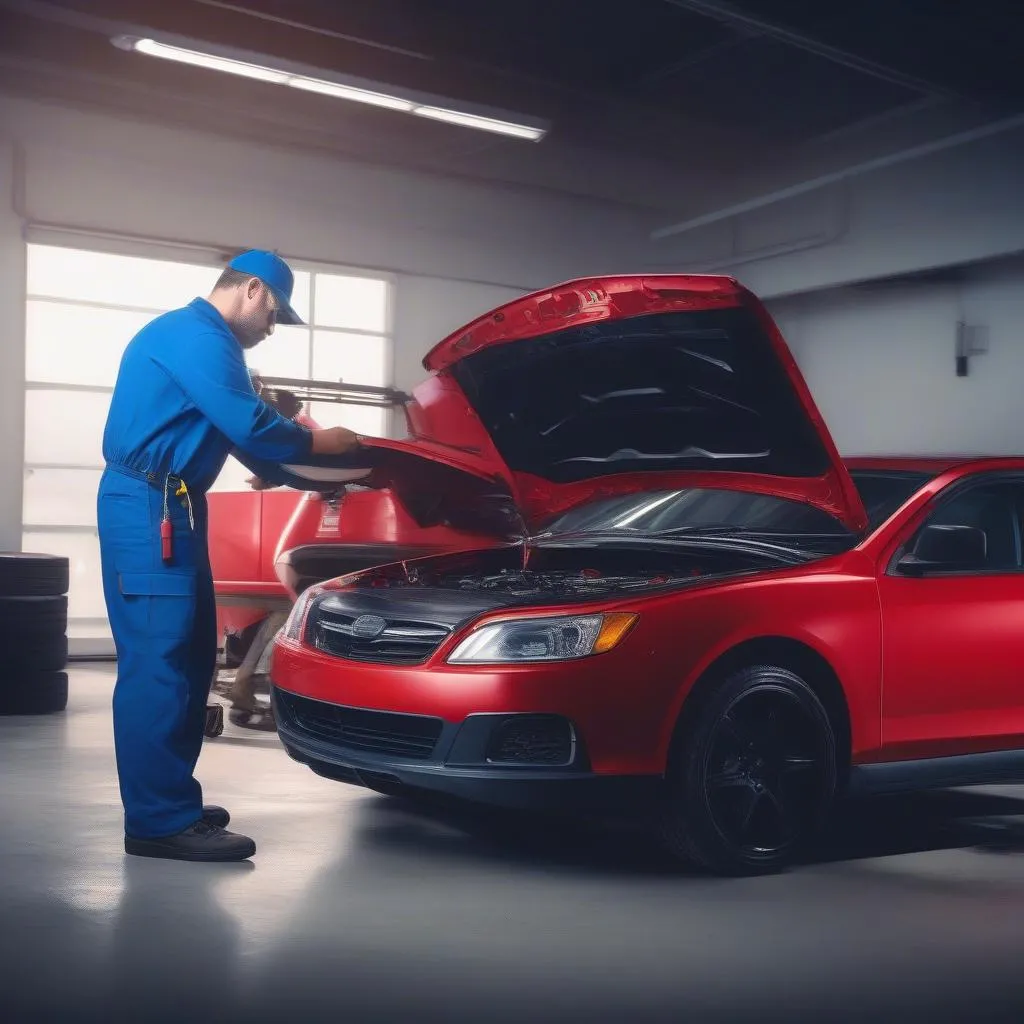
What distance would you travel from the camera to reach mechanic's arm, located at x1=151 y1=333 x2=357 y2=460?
4215 mm

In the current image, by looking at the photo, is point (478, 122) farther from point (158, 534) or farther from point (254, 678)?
point (158, 534)

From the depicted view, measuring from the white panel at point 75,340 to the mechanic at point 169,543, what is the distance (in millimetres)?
7484

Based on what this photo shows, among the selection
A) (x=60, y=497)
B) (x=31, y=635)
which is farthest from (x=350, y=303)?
(x=31, y=635)

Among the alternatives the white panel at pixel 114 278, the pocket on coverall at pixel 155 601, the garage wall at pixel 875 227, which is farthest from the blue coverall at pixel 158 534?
the garage wall at pixel 875 227

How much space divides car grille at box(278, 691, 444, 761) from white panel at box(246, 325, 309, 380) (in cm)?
843

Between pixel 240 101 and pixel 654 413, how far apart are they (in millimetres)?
7690

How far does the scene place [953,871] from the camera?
4395 mm

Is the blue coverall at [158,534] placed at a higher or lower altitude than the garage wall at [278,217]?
lower

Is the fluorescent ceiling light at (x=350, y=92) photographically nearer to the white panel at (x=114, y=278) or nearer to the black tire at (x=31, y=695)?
the white panel at (x=114, y=278)

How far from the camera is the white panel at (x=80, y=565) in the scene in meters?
11.4

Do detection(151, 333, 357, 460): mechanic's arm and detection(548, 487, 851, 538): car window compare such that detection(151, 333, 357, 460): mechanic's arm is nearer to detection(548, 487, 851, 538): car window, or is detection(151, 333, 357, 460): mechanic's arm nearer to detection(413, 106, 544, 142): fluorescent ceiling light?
detection(548, 487, 851, 538): car window

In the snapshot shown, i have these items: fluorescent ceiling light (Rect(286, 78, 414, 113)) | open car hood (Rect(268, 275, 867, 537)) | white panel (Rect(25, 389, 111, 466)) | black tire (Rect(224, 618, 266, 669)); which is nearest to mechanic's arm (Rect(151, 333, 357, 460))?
open car hood (Rect(268, 275, 867, 537))

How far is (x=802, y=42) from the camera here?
8680 mm

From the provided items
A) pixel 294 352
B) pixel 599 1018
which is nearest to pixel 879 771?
pixel 599 1018
